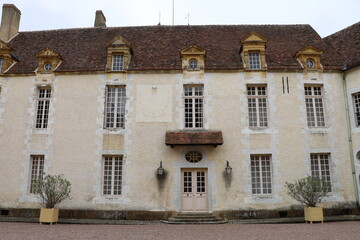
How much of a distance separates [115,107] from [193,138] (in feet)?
12.7

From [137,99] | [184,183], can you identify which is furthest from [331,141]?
[137,99]

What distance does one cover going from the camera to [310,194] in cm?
1118

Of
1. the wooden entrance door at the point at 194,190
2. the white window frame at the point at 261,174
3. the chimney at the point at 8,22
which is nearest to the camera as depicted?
the wooden entrance door at the point at 194,190

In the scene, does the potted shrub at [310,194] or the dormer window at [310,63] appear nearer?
the potted shrub at [310,194]

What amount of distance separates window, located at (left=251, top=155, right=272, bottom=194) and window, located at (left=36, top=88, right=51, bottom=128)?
30.6ft

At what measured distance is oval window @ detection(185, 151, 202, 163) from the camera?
12.9 m

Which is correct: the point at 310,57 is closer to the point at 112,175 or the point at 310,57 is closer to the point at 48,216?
the point at 112,175

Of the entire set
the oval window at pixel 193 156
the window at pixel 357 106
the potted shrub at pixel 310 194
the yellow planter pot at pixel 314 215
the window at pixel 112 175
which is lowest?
the yellow planter pot at pixel 314 215

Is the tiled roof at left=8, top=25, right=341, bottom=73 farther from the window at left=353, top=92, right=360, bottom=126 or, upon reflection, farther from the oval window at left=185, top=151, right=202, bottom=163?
the oval window at left=185, top=151, right=202, bottom=163

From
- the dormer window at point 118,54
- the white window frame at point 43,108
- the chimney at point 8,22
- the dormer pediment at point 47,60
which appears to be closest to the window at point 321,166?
the dormer window at point 118,54

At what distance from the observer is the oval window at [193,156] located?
1291 centimetres

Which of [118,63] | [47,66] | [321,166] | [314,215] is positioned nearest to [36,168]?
[47,66]

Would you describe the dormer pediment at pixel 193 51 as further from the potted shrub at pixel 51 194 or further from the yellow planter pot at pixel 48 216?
the yellow planter pot at pixel 48 216

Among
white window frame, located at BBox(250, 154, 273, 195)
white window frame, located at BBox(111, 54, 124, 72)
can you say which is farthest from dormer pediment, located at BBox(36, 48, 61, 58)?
white window frame, located at BBox(250, 154, 273, 195)
